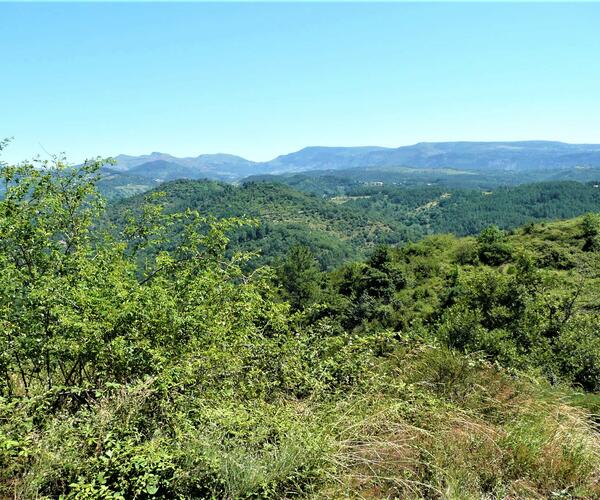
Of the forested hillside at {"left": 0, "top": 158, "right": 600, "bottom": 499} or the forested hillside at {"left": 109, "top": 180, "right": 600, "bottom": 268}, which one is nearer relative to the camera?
the forested hillside at {"left": 0, "top": 158, "right": 600, "bottom": 499}

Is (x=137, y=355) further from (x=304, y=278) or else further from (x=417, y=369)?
(x=304, y=278)

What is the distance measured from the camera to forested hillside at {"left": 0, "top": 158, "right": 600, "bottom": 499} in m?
3.71

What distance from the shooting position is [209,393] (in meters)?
4.93

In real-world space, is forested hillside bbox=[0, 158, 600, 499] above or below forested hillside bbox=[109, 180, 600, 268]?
above

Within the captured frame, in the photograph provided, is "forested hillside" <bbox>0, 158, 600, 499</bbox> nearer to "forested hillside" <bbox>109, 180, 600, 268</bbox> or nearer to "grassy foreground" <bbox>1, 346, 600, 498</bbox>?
"grassy foreground" <bbox>1, 346, 600, 498</bbox>

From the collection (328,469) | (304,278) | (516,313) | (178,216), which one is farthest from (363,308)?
(328,469)

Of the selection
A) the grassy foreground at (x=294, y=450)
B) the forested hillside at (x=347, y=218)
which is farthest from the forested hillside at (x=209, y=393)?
the forested hillside at (x=347, y=218)

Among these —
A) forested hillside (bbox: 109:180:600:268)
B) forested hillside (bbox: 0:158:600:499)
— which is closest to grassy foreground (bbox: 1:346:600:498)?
forested hillside (bbox: 0:158:600:499)

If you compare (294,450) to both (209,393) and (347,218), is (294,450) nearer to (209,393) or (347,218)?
(209,393)

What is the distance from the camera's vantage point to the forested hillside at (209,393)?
3715mm

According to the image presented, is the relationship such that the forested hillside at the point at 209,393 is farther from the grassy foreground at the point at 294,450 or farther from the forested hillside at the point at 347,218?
→ the forested hillside at the point at 347,218

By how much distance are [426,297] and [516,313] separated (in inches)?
1150

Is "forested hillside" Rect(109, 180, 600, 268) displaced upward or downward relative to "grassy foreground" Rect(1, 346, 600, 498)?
downward

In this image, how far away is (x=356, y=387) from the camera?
18.1ft
